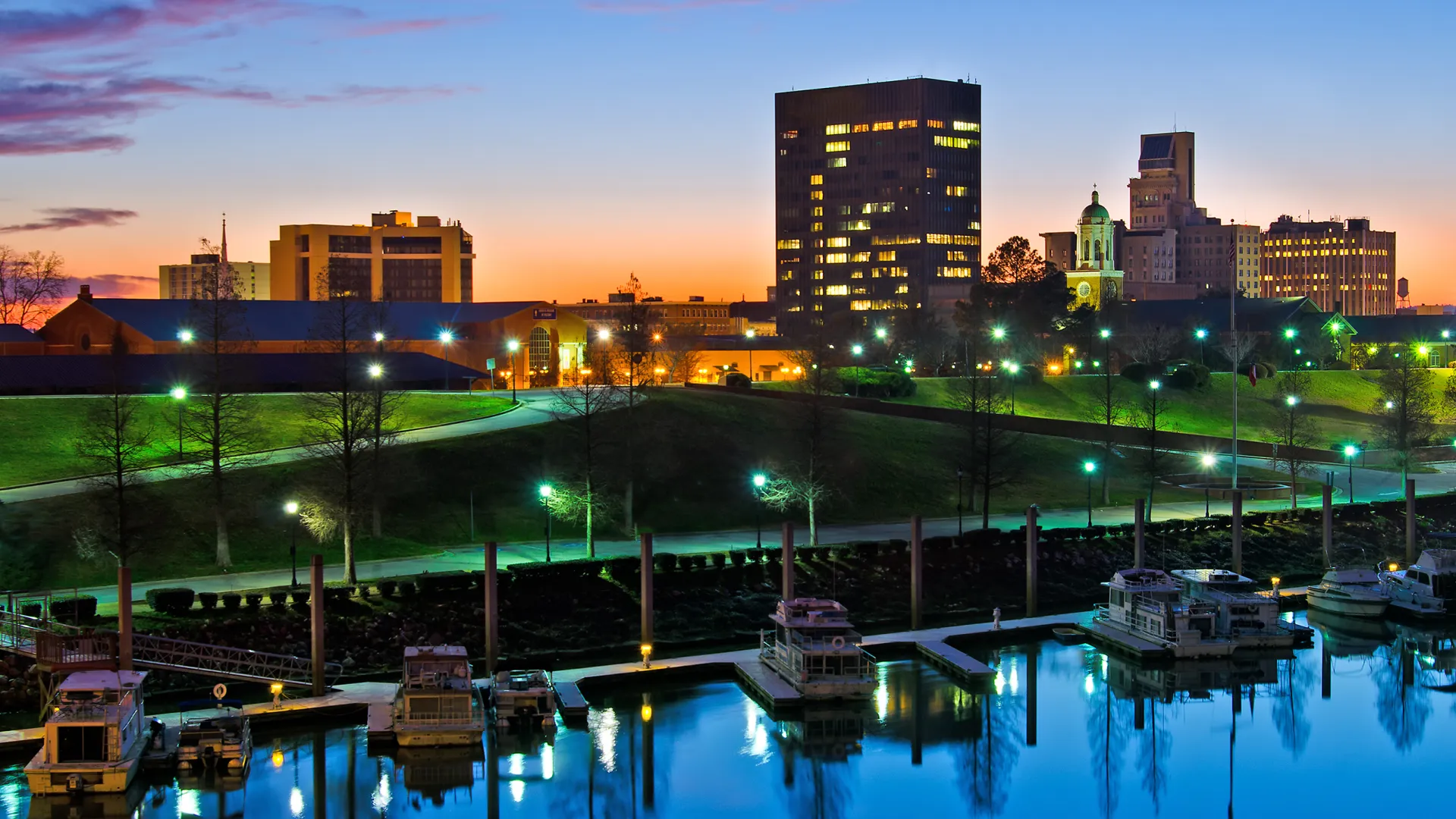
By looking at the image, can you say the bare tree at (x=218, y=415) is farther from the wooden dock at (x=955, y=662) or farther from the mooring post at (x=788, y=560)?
the wooden dock at (x=955, y=662)

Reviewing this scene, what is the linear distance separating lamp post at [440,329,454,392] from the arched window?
7150mm

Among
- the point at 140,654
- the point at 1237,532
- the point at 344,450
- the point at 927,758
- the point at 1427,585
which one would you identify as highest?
the point at 344,450

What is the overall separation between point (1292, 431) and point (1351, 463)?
4.21 m

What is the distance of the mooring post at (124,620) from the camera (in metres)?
43.3

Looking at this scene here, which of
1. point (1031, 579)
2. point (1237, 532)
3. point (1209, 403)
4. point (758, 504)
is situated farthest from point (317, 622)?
point (1209, 403)

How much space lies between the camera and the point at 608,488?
2717 inches

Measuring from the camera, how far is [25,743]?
1635 inches

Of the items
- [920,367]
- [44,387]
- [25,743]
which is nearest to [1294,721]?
[25,743]

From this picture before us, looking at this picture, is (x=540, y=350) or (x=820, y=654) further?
(x=540, y=350)

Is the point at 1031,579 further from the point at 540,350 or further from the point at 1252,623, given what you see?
the point at 540,350

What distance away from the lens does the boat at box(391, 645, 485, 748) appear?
141ft

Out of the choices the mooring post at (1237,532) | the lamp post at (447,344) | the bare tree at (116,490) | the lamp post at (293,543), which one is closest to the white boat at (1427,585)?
the mooring post at (1237,532)

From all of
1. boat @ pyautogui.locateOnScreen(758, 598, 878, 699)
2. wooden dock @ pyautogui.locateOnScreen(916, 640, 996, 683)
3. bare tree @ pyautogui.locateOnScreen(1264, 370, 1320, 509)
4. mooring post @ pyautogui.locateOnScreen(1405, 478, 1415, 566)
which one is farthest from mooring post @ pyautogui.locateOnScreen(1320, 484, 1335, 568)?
boat @ pyautogui.locateOnScreen(758, 598, 878, 699)

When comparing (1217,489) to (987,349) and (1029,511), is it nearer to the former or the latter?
(1029,511)
